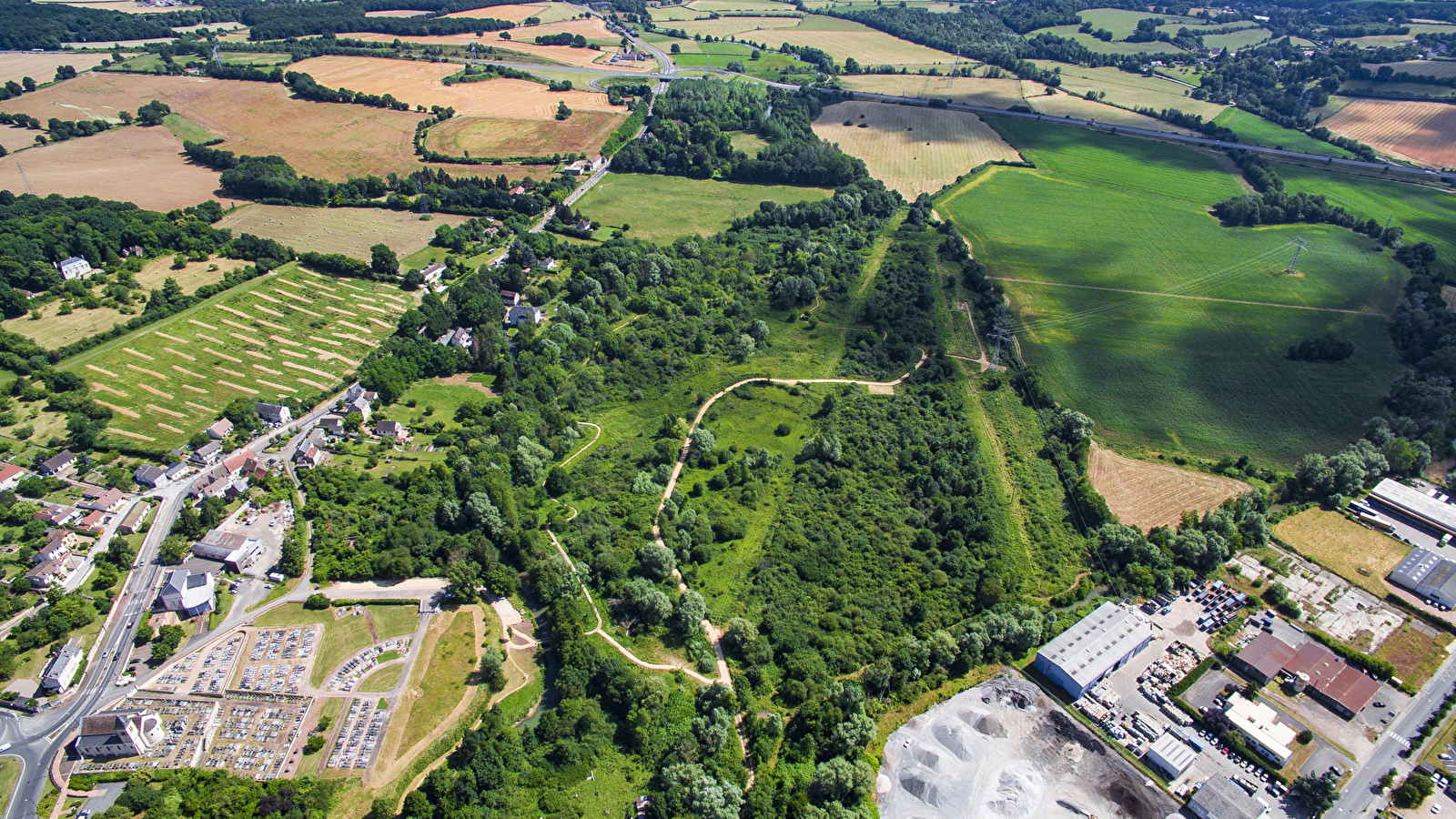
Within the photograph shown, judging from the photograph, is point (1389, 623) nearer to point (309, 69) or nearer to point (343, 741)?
point (343, 741)

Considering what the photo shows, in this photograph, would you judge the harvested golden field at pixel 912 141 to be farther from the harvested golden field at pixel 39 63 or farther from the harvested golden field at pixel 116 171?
the harvested golden field at pixel 39 63

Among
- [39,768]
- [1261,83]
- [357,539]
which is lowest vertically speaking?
[39,768]

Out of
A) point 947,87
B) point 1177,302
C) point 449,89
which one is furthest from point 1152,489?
point 449,89

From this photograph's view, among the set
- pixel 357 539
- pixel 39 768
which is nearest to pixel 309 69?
pixel 357 539

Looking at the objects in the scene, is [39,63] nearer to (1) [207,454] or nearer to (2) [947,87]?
(1) [207,454]

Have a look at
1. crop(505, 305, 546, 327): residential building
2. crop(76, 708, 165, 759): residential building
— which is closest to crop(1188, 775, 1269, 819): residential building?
crop(76, 708, 165, 759): residential building

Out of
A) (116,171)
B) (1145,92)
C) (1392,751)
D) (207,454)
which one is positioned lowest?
(1392,751)

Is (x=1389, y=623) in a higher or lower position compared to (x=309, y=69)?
lower
